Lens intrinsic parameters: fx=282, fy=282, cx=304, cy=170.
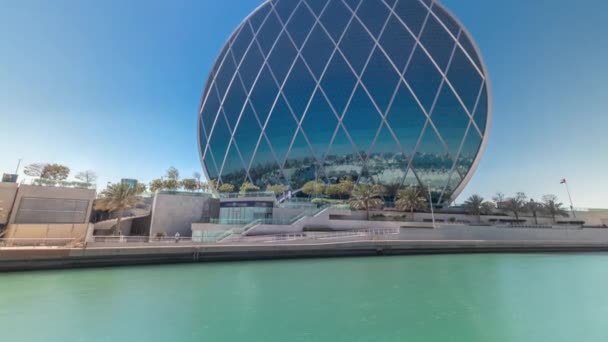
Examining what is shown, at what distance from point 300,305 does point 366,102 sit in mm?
→ 44372

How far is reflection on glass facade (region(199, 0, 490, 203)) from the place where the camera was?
1893 inches

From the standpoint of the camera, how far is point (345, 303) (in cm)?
1030

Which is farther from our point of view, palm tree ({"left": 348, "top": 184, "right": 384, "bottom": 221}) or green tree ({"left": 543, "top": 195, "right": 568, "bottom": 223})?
green tree ({"left": 543, "top": 195, "right": 568, "bottom": 223})

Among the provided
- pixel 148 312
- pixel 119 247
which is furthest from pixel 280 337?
pixel 119 247

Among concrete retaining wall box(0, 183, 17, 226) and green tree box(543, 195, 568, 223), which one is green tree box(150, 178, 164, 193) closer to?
concrete retaining wall box(0, 183, 17, 226)

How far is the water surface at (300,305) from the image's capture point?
7590 millimetres

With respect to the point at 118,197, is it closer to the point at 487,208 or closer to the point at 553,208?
the point at 487,208

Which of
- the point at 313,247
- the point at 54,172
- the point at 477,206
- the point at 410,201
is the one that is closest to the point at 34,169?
the point at 54,172

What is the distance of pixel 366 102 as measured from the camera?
4953 cm

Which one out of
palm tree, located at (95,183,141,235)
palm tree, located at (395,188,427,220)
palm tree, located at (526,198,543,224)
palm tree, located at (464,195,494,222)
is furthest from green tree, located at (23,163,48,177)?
palm tree, located at (526,198,543,224)

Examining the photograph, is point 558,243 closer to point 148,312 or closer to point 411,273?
point 411,273

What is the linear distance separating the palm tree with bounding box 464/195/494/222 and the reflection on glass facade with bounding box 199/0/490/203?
17.2 ft

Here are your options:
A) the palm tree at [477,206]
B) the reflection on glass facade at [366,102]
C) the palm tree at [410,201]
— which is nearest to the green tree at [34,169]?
the reflection on glass facade at [366,102]

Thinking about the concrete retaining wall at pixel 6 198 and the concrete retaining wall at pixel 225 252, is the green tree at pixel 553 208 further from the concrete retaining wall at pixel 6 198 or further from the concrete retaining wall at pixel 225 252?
the concrete retaining wall at pixel 6 198
